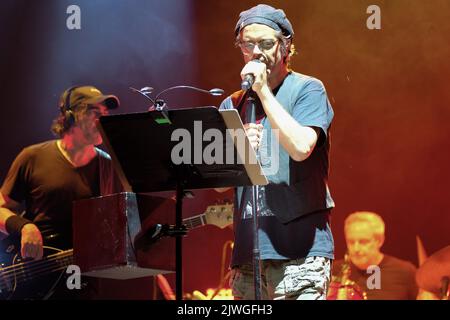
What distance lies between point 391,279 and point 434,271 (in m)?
0.31

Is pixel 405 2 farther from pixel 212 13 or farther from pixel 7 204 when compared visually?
pixel 7 204

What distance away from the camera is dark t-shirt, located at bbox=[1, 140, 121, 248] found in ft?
19.0

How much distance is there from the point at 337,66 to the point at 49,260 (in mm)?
2582

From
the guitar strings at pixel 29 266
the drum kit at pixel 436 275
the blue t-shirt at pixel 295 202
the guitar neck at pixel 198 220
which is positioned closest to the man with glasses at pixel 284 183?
the blue t-shirt at pixel 295 202

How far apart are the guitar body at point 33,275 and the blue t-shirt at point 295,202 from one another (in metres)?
2.95

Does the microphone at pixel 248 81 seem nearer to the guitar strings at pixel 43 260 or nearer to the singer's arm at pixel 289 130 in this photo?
the singer's arm at pixel 289 130

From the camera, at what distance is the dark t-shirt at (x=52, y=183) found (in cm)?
580

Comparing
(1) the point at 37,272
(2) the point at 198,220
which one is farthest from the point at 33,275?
(2) the point at 198,220

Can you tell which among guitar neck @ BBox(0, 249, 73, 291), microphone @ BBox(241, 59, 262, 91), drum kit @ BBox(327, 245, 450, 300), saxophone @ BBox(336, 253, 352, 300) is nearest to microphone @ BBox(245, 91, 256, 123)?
microphone @ BBox(241, 59, 262, 91)

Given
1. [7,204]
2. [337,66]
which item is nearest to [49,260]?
[7,204]

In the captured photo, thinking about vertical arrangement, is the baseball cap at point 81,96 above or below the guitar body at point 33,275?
above

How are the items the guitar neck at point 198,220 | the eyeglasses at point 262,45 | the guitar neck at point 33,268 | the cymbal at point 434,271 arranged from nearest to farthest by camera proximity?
1. the eyeglasses at point 262,45
2. the guitar neck at point 198,220
3. the cymbal at point 434,271
4. the guitar neck at point 33,268

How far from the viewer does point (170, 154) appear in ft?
9.57

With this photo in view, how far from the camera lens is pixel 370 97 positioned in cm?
582
